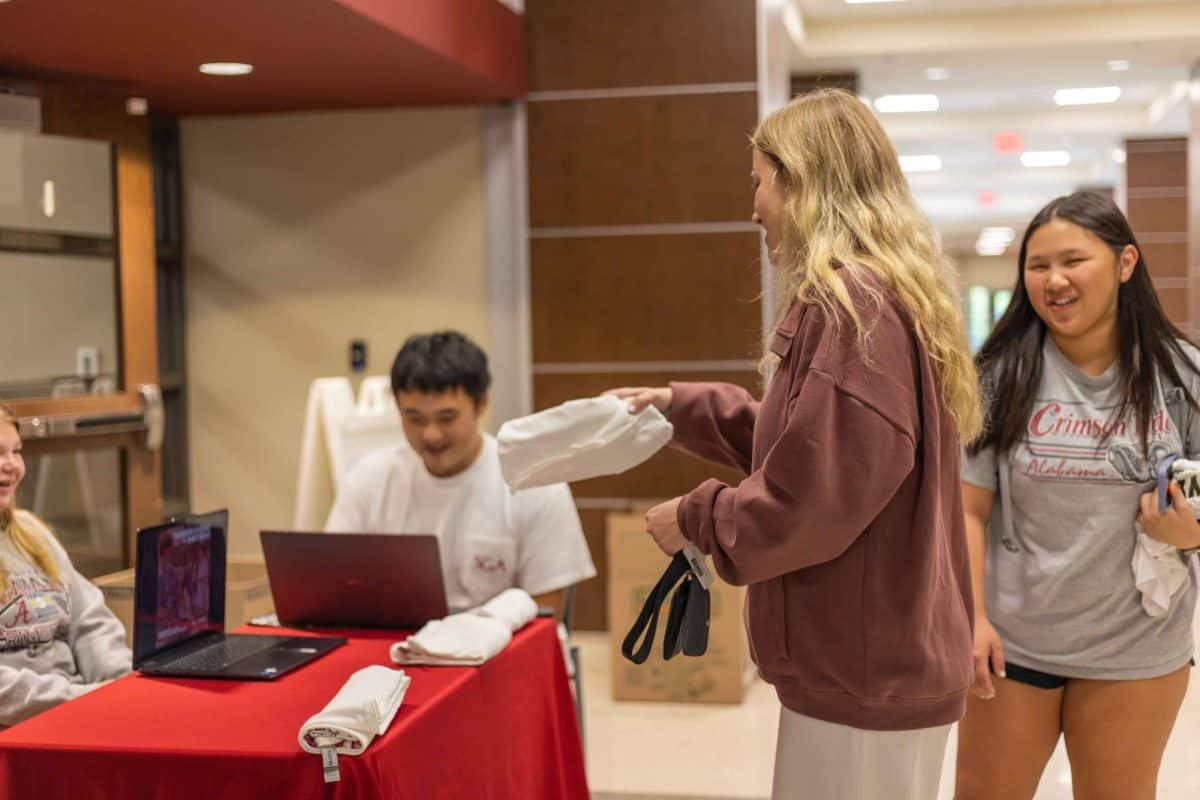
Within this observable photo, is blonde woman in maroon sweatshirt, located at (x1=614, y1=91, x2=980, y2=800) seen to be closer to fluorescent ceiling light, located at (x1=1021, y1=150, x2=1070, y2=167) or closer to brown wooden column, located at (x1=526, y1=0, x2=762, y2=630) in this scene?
brown wooden column, located at (x1=526, y1=0, x2=762, y2=630)

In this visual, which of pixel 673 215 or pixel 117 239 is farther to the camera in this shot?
pixel 673 215

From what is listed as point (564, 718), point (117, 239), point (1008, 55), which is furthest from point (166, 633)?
point (1008, 55)

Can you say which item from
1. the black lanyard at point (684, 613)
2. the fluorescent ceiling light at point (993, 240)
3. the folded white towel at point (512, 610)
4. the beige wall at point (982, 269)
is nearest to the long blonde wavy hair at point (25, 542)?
the folded white towel at point (512, 610)

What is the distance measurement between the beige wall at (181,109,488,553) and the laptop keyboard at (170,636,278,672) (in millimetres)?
3073

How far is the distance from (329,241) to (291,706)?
3.69 meters

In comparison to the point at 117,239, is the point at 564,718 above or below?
below

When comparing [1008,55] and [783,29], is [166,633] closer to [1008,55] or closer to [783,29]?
[783,29]

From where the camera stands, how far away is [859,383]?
5.43 feet

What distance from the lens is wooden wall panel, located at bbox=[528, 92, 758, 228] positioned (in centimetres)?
519

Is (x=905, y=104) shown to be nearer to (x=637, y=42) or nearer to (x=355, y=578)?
(x=637, y=42)

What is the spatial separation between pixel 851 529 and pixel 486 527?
57.2 inches

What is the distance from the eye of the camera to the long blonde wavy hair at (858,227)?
5.67 ft

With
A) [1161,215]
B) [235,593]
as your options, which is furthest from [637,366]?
[1161,215]

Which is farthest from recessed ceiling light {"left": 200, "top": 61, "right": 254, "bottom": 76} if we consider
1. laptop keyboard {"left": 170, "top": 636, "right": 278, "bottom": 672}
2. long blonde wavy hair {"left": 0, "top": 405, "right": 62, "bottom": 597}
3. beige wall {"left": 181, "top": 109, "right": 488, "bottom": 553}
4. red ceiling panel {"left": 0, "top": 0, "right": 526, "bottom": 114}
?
laptop keyboard {"left": 170, "top": 636, "right": 278, "bottom": 672}
